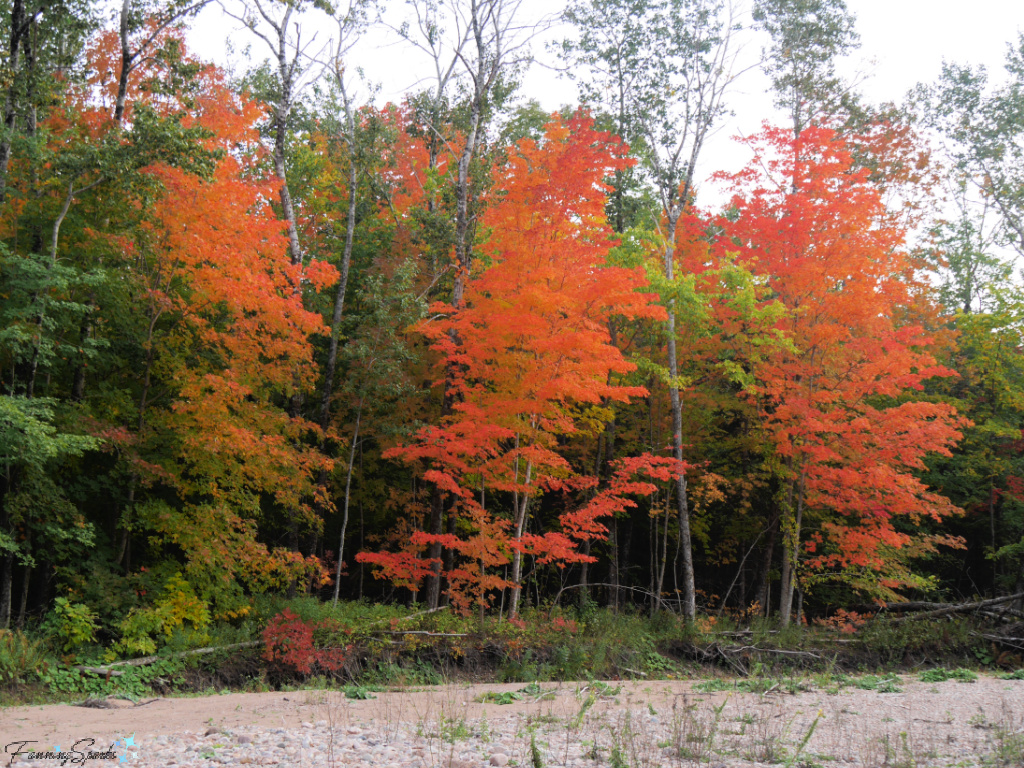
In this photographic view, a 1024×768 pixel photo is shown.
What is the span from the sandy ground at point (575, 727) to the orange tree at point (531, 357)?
443 cm

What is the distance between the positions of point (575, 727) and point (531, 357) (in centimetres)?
815

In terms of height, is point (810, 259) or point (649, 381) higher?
point (810, 259)

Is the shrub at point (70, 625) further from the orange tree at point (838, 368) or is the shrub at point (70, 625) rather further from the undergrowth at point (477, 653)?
the orange tree at point (838, 368)

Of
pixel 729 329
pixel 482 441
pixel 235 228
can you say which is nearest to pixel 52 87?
pixel 235 228

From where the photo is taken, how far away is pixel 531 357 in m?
14.0

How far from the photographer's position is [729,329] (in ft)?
51.4

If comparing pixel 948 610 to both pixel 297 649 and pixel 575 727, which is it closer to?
pixel 575 727

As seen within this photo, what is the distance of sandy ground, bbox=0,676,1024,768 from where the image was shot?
5836mm

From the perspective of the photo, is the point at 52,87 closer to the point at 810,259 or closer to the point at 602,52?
the point at 602,52

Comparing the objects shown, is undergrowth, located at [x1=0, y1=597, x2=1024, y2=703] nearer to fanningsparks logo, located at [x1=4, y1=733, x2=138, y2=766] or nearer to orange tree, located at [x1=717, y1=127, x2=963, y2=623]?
orange tree, located at [x1=717, y1=127, x2=963, y2=623]

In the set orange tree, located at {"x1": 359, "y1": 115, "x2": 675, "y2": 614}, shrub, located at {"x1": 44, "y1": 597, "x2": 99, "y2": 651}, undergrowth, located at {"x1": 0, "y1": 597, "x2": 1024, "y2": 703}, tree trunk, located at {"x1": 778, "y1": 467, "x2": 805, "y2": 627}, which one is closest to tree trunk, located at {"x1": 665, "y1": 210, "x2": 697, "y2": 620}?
undergrowth, located at {"x1": 0, "y1": 597, "x2": 1024, "y2": 703}

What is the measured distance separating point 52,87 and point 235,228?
3459mm

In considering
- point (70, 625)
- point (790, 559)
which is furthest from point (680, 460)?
point (70, 625)

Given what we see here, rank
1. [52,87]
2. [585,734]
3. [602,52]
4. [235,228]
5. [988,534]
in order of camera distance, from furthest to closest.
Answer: [988,534]
[602,52]
[235,228]
[52,87]
[585,734]
